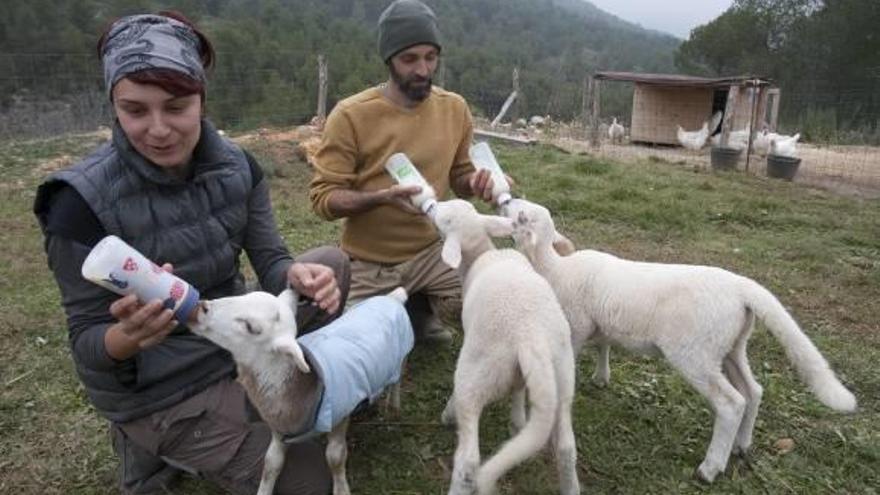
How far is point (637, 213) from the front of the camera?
7.81 meters

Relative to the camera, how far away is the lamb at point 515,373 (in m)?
2.55

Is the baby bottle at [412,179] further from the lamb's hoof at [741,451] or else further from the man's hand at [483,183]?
the lamb's hoof at [741,451]

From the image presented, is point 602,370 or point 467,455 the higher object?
→ point 467,455

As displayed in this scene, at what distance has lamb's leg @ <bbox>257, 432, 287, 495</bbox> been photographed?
2.79m

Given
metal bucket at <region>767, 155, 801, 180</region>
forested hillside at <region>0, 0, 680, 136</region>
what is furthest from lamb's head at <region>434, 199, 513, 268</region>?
forested hillside at <region>0, 0, 680, 136</region>

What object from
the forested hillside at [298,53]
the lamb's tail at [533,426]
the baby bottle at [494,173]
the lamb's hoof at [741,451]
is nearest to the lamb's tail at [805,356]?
the lamb's hoof at [741,451]

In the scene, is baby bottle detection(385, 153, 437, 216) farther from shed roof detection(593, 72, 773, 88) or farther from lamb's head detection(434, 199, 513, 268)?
shed roof detection(593, 72, 773, 88)

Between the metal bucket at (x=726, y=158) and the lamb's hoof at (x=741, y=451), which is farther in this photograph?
the metal bucket at (x=726, y=158)

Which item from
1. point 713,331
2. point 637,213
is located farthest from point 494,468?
point 637,213

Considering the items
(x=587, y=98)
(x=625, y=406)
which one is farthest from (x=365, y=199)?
(x=587, y=98)

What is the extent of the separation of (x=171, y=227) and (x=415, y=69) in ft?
5.52

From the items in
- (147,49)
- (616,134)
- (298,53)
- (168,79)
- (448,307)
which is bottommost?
(448,307)

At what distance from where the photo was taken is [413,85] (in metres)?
3.81

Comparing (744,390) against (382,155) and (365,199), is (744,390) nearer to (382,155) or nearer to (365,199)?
(365,199)
